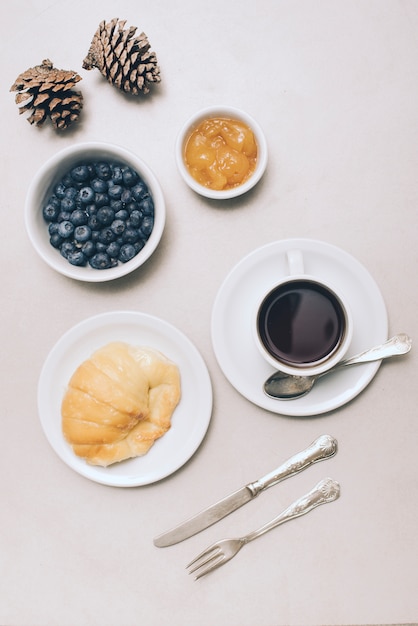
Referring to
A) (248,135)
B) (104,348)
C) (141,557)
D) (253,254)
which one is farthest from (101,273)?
(141,557)

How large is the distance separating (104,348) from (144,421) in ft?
0.56

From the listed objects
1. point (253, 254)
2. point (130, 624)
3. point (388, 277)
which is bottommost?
point (130, 624)

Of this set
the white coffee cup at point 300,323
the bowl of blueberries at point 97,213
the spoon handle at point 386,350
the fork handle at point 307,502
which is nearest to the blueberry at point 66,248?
the bowl of blueberries at point 97,213

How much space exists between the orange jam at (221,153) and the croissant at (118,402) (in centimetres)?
38

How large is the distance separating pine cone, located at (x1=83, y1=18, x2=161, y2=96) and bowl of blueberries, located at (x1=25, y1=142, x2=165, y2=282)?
170mm

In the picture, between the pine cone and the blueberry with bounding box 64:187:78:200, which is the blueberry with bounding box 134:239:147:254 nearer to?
the blueberry with bounding box 64:187:78:200

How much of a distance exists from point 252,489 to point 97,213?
2.14 feet

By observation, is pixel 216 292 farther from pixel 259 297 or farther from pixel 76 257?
pixel 76 257

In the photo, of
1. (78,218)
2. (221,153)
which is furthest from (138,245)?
(221,153)

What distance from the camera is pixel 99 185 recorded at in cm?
103

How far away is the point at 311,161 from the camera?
1124 mm

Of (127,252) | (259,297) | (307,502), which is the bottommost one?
(307,502)

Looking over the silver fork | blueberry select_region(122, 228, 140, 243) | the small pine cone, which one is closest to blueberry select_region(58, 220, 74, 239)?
blueberry select_region(122, 228, 140, 243)

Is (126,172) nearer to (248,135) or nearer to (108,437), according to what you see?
(248,135)
